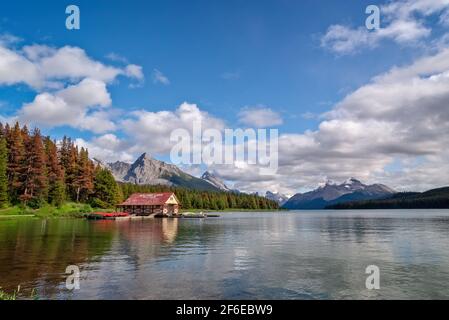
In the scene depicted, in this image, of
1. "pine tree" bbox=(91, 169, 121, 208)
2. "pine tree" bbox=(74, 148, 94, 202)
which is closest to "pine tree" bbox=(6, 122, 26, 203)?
"pine tree" bbox=(74, 148, 94, 202)

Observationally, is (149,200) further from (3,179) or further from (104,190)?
(3,179)

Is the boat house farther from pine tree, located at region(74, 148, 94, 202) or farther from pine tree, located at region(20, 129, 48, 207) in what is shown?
pine tree, located at region(20, 129, 48, 207)

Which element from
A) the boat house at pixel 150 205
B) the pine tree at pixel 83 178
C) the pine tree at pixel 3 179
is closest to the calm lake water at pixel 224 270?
the pine tree at pixel 3 179

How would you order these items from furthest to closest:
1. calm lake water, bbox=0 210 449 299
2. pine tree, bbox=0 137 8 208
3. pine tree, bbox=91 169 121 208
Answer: pine tree, bbox=91 169 121 208 < pine tree, bbox=0 137 8 208 < calm lake water, bbox=0 210 449 299

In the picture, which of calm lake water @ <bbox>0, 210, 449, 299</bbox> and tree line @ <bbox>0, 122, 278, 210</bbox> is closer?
calm lake water @ <bbox>0, 210, 449, 299</bbox>

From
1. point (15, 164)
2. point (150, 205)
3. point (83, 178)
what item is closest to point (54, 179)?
point (15, 164)

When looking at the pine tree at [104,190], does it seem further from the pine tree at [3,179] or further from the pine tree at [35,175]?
the pine tree at [3,179]

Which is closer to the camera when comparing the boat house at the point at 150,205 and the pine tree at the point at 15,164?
the pine tree at the point at 15,164

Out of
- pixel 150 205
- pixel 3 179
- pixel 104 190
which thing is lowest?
pixel 150 205

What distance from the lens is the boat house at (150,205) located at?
138250 mm

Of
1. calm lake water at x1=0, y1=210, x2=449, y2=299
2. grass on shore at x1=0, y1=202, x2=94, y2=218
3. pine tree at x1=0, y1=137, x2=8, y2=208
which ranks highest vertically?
pine tree at x1=0, y1=137, x2=8, y2=208

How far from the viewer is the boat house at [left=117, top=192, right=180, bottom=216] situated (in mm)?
138250

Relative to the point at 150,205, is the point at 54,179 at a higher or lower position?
higher

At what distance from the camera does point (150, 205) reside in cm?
13975
